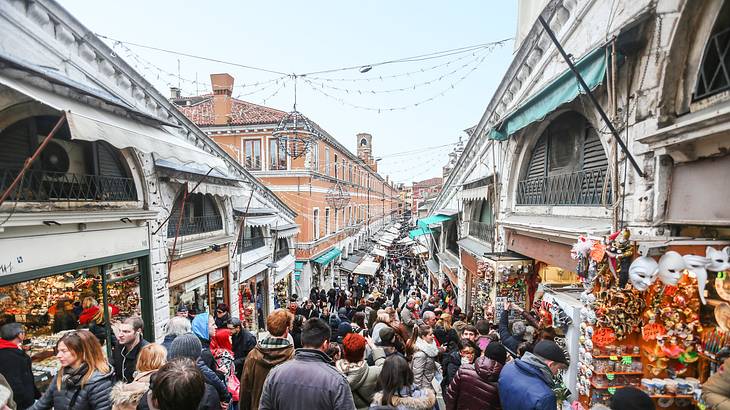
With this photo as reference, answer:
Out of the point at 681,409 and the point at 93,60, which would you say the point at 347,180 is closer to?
the point at 93,60

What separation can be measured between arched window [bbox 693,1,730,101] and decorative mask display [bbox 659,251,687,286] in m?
1.56

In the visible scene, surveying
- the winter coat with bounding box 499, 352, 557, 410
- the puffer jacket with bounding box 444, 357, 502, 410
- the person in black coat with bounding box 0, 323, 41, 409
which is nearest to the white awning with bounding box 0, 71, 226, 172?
the person in black coat with bounding box 0, 323, 41, 409

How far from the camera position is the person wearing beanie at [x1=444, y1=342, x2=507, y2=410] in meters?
Result: 3.57

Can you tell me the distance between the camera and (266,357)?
3367mm

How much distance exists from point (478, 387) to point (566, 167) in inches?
162

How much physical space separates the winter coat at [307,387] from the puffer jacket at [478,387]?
1730 mm

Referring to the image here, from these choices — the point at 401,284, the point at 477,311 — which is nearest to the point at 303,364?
the point at 477,311

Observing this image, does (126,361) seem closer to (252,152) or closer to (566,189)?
(566,189)

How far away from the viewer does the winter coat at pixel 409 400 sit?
300cm

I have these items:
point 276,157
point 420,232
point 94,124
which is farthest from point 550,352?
point 276,157

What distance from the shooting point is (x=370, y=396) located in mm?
3471

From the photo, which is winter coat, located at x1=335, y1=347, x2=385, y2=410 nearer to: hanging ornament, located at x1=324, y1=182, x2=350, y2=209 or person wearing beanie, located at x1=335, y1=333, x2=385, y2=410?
person wearing beanie, located at x1=335, y1=333, x2=385, y2=410

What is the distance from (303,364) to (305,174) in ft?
59.8

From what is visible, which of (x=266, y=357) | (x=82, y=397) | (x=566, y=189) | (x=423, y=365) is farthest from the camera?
(x=566, y=189)
